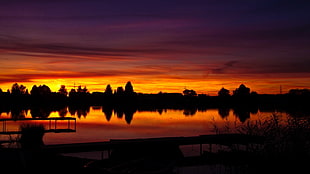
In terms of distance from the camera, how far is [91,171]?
5789 millimetres

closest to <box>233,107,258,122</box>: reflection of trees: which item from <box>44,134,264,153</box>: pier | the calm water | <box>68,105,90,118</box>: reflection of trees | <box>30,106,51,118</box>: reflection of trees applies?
the calm water

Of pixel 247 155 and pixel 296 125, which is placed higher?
pixel 296 125

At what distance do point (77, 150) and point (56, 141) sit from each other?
34.6 feet

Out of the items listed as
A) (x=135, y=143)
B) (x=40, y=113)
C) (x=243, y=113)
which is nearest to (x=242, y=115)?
(x=243, y=113)

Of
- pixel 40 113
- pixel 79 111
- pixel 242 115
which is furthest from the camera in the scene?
pixel 79 111

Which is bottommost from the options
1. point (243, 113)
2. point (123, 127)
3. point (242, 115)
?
point (123, 127)

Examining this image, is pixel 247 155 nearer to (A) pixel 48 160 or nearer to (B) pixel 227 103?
(A) pixel 48 160

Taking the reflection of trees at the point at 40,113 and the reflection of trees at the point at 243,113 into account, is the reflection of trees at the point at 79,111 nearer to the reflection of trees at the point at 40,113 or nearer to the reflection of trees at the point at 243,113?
the reflection of trees at the point at 40,113

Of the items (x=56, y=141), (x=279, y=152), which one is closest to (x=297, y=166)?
(x=279, y=152)

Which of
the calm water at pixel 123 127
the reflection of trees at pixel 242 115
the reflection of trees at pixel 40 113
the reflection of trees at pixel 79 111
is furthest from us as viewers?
the reflection of trees at pixel 79 111

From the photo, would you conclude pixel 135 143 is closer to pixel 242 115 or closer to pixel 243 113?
pixel 242 115

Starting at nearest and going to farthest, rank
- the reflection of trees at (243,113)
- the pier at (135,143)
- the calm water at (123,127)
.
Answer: the pier at (135,143)
the calm water at (123,127)
the reflection of trees at (243,113)

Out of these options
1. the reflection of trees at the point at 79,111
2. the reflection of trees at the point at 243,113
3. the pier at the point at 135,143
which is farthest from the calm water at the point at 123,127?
the reflection of trees at the point at 79,111

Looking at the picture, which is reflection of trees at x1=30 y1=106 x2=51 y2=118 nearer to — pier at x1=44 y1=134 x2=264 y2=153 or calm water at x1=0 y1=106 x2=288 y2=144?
calm water at x1=0 y1=106 x2=288 y2=144
